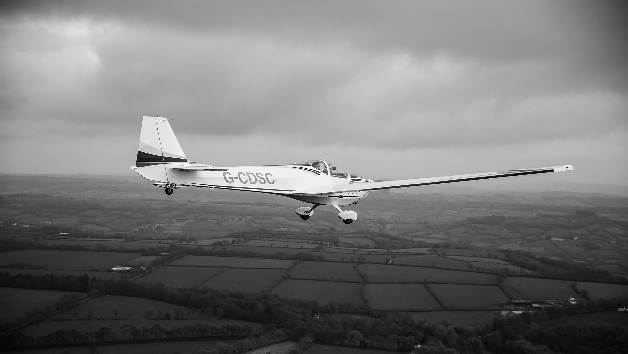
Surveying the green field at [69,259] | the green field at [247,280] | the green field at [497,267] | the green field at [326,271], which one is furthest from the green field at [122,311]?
the green field at [497,267]

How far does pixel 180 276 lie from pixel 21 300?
71.1 ft

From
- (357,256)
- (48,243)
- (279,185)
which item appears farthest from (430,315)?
(48,243)

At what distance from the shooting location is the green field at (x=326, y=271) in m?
71.4

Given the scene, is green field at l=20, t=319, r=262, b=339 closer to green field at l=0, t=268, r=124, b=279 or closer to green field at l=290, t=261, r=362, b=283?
green field at l=0, t=268, r=124, b=279

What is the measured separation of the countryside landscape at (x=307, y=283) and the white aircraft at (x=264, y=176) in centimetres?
3653

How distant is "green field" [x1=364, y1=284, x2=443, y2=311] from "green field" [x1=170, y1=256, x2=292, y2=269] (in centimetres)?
1721

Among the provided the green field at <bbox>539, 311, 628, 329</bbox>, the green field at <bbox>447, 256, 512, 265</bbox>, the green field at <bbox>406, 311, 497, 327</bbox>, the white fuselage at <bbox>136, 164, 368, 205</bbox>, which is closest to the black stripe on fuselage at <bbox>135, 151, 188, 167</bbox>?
the white fuselage at <bbox>136, 164, 368, 205</bbox>

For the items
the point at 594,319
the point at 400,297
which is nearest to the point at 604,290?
the point at 594,319

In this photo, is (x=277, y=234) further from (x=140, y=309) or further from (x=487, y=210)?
(x=487, y=210)

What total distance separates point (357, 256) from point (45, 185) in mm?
135728

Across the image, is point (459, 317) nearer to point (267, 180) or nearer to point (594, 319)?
point (594, 319)

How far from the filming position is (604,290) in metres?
71.1

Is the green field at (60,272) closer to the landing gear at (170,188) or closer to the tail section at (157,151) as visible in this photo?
the tail section at (157,151)

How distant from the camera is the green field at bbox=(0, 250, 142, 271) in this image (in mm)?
75494
